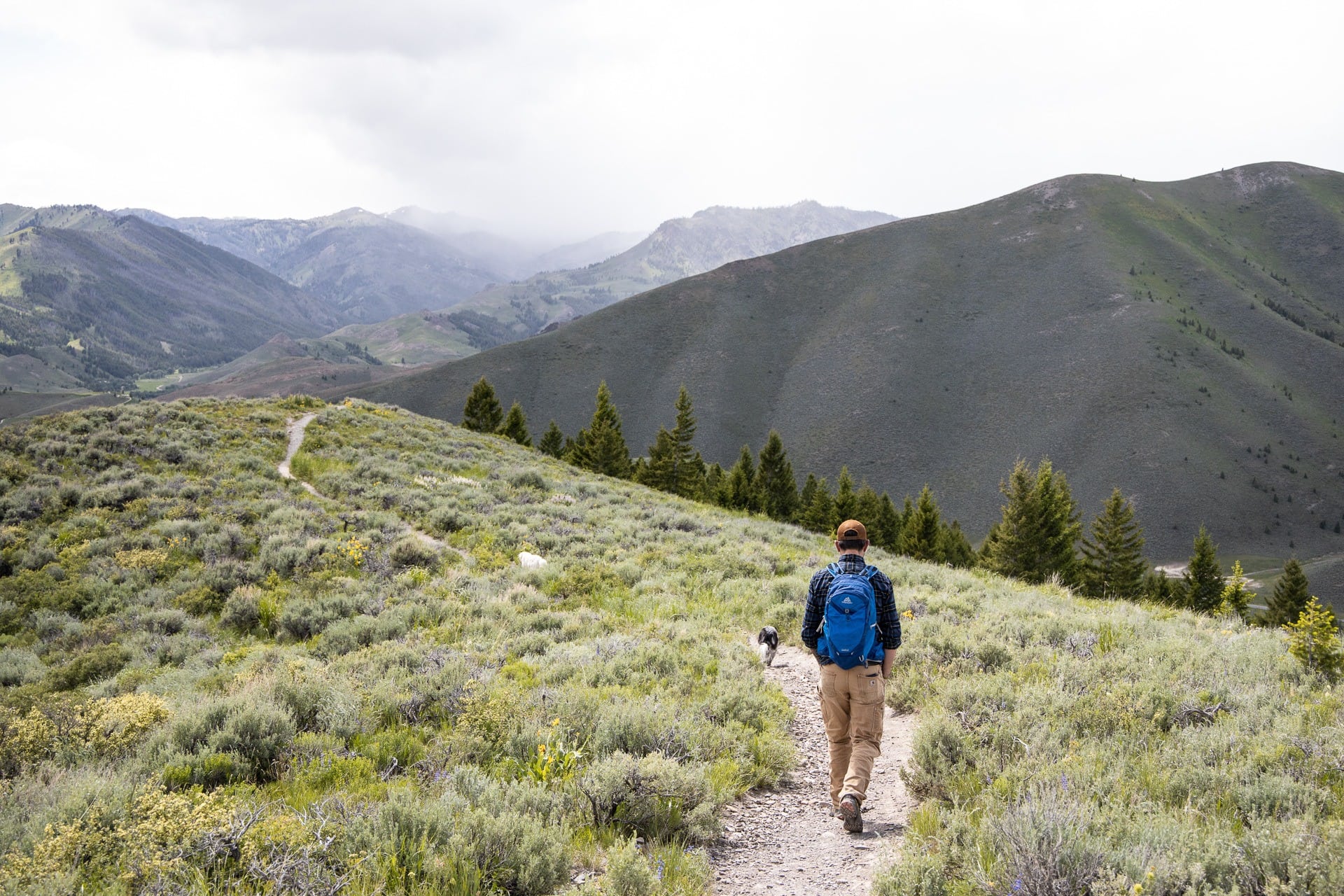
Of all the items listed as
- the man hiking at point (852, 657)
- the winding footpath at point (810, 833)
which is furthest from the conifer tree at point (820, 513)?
the man hiking at point (852, 657)

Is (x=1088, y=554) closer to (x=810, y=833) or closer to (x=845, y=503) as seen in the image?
(x=845, y=503)

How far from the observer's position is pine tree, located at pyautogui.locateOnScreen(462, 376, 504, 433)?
59.3 metres

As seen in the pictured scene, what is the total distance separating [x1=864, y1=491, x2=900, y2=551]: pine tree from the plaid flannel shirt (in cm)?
5082

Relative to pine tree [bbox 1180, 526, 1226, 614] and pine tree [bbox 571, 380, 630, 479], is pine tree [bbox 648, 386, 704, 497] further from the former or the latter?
pine tree [bbox 1180, 526, 1226, 614]

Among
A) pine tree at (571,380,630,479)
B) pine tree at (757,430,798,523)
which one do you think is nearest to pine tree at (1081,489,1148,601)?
pine tree at (757,430,798,523)

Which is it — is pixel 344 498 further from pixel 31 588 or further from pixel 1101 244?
pixel 1101 244

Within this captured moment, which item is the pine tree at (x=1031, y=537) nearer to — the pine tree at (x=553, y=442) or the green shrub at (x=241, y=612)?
the pine tree at (x=553, y=442)

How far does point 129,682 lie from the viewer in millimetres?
8117

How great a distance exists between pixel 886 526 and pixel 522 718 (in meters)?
54.6

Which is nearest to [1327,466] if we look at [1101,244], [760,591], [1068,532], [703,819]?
[1101,244]

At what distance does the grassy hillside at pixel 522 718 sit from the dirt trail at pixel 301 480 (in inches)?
16.2

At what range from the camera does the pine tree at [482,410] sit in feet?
194

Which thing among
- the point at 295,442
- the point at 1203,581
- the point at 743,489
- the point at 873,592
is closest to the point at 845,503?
the point at 743,489

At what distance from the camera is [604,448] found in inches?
2453
